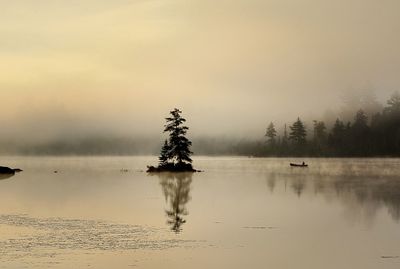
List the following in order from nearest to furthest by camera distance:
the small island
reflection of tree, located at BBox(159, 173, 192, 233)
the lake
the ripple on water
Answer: the lake
the ripple on water
reflection of tree, located at BBox(159, 173, 192, 233)
the small island

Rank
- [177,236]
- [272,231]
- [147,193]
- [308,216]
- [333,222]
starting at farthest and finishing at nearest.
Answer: [147,193], [308,216], [333,222], [272,231], [177,236]

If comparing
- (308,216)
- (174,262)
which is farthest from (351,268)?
(308,216)

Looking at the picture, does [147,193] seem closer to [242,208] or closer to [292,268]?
[242,208]

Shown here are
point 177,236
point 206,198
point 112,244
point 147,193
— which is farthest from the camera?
point 147,193

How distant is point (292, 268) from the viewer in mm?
23938

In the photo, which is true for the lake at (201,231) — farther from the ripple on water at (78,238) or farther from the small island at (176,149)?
the small island at (176,149)

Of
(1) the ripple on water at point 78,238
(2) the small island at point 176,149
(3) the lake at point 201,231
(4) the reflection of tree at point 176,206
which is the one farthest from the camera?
(2) the small island at point 176,149

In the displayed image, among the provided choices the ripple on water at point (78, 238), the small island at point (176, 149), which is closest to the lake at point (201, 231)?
the ripple on water at point (78, 238)

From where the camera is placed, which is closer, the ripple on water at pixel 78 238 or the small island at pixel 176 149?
the ripple on water at pixel 78 238

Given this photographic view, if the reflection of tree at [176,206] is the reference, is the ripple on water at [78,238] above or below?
below

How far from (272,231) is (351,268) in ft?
32.6

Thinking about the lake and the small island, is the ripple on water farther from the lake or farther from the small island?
the small island

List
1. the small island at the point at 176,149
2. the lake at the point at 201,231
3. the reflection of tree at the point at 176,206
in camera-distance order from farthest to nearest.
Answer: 1. the small island at the point at 176,149
2. the reflection of tree at the point at 176,206
3. the lake at the point at 201,231

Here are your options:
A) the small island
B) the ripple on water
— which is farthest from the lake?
the small island
